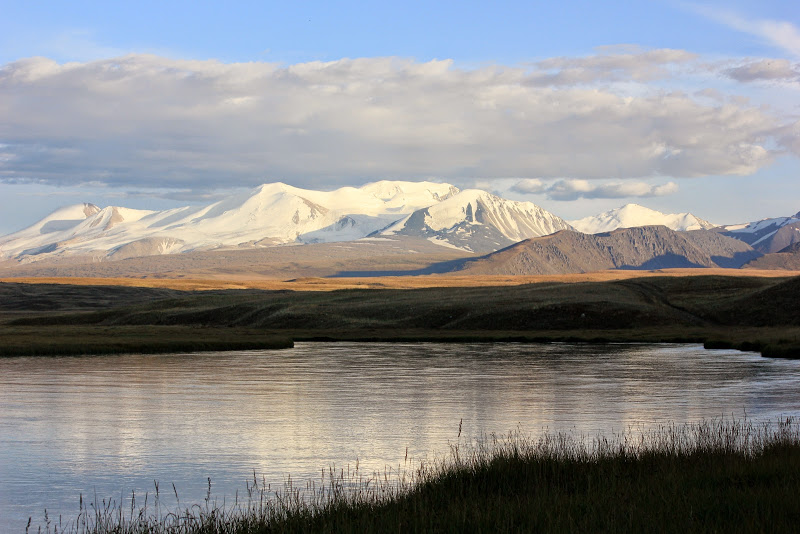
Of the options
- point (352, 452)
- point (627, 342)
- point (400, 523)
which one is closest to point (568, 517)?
point (400, 523)

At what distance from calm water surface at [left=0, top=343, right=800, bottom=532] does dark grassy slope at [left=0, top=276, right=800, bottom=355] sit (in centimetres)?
2666

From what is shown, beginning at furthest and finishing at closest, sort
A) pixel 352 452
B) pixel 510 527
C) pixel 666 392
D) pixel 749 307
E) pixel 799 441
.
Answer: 1. pixel 749 307
2. pixel 666 392
3. pixel 352 452
4. pixel 799 441
5. pixel 510 527

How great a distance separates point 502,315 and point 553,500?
99522 millimetres

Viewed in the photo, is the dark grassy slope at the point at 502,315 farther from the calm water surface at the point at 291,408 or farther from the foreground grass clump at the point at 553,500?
the foreground grass clump at the point at 553,500

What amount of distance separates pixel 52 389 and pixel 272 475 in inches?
1044

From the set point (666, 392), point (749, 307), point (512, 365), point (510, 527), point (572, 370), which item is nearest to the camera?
point (510, 527)

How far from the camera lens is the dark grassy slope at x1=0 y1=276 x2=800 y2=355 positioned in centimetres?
10375

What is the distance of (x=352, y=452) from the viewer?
29578 millimetres

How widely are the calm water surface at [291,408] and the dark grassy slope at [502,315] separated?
26.7 meters

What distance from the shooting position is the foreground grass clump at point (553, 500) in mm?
16109

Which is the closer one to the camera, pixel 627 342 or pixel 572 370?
pixel 572 370

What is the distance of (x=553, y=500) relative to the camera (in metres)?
18.2

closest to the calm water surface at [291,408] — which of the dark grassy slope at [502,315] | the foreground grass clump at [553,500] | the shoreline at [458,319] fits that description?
the foreground grass clump at [553,500]

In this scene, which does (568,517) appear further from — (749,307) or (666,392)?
(749,307)
